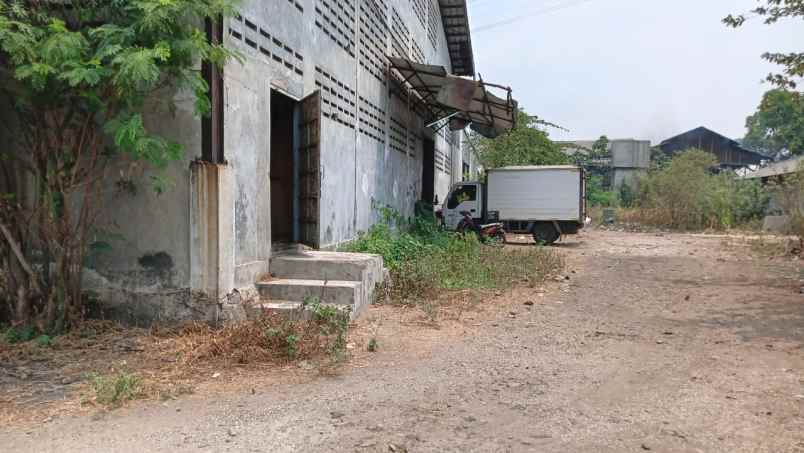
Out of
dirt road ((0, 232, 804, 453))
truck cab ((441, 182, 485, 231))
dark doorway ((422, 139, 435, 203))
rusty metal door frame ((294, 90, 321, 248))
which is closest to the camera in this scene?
dirt road ((0, 232, 804, 453))

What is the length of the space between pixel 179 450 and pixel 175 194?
9.11 feet

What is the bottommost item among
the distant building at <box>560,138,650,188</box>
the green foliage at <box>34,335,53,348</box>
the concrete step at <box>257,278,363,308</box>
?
the green foliage at <box>34,335,53,348</box>

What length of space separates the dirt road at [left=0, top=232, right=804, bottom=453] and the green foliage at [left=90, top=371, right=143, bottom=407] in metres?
0.18

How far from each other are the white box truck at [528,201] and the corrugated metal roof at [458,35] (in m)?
7.33

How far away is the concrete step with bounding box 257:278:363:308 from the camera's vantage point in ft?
19.3

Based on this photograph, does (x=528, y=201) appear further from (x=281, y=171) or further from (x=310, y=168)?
(x=310, y=168)

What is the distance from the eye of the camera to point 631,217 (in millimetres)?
26062

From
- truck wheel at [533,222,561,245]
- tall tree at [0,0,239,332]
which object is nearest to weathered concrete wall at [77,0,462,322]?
tall tree at [0,0,239,332]

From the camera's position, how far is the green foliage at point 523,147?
2350cm

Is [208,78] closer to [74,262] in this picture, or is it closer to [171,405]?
[74,262]

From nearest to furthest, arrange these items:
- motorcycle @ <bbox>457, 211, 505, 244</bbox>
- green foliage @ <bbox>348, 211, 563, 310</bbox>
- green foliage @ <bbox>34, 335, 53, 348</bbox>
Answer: green foliage @ <bbox>34, 335, 53, 348</bbox>
green foliage @ <bbox>348, 211, 563, 310</bbox>
motorcycle @ <bbox>457, 211, 505, 244</bbox>

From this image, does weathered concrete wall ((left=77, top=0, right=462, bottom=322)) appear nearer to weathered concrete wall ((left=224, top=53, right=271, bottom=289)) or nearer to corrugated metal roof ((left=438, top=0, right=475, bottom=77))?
weathered concrete wall ((left=224, top=53, right=271, bottom=289))

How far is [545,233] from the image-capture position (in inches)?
642

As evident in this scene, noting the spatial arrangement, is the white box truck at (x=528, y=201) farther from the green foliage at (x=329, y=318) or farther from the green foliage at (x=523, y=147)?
the green foliage at (x=329, y=318)
